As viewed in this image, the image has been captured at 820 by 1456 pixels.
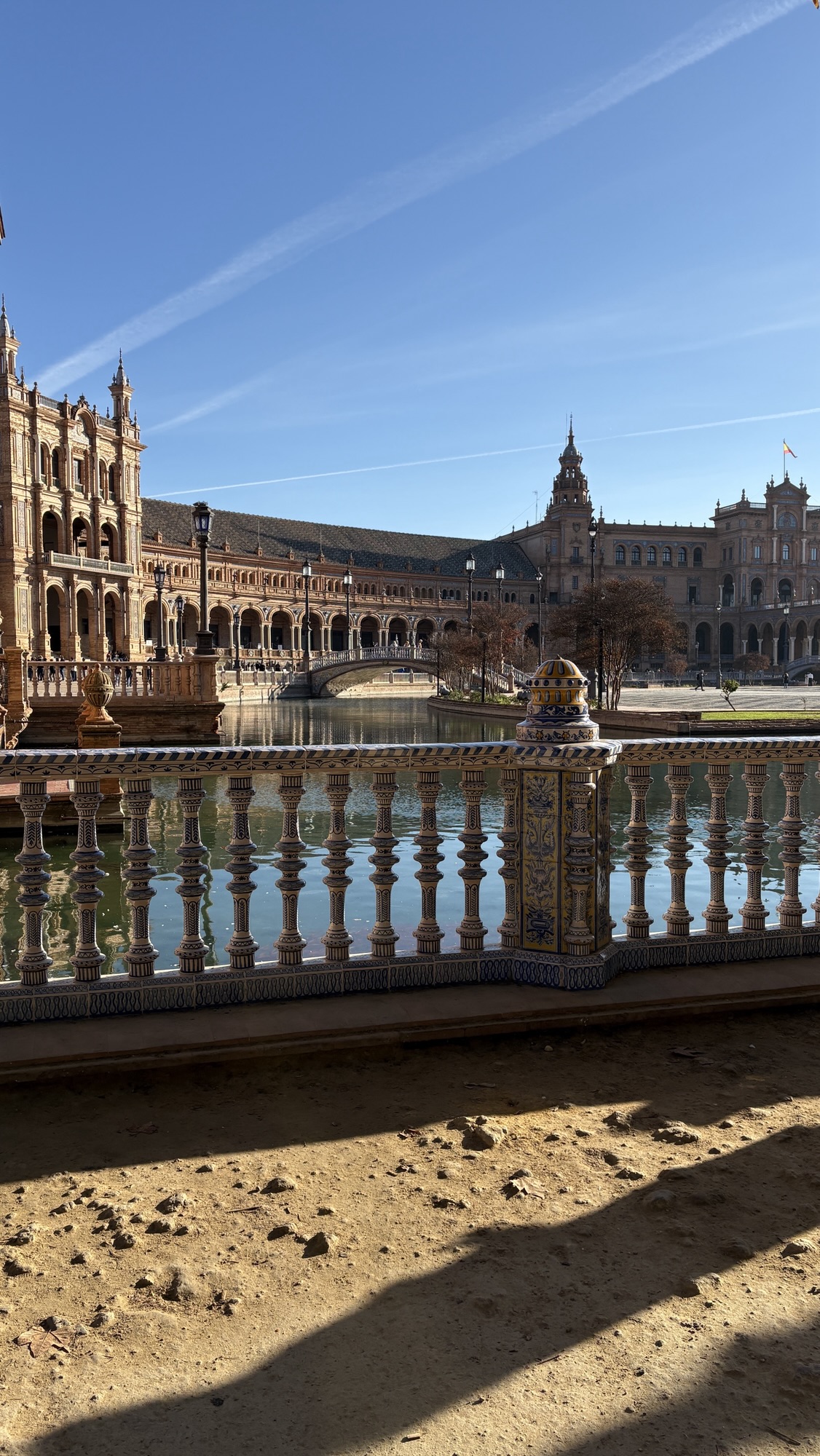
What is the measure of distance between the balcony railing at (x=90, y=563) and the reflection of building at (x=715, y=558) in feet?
200

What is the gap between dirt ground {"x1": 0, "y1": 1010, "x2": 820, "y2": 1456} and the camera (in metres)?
1.96

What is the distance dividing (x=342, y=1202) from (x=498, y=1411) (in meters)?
0.89

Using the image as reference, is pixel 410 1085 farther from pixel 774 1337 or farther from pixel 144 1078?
pixel 774 1337

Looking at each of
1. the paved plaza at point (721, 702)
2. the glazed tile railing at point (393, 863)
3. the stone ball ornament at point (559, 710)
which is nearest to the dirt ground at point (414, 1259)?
the glazed tile railing at point (393, 863)

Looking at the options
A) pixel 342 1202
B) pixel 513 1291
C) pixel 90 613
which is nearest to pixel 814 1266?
pixel 513 1291

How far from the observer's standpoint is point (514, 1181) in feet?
9.46

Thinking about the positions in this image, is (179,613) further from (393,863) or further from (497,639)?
(393,863)

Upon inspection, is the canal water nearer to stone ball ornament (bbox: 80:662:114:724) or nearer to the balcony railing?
stone ball ornament (bbox: 80:662:114:724)

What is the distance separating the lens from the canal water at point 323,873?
763 cm

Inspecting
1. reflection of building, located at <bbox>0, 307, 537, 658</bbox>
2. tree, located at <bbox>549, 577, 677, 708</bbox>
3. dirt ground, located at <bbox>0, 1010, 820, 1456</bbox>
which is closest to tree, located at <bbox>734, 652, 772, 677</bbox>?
reflection of building, located at <bbox>0, 307, 537, 658</bbox>

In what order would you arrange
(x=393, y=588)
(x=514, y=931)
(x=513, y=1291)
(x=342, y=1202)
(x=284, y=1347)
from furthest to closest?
(x=393, y=588) → (x=514, y=931) → (x=342, y=1202) → (x=513, y=1291) → (x=284, y=1347)

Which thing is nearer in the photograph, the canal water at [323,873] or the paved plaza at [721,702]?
the canal water at [323,873]

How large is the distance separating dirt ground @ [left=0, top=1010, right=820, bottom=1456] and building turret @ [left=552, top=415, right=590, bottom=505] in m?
112

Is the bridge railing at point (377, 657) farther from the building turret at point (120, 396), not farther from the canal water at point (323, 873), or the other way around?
the canal water at point (323, 873)
